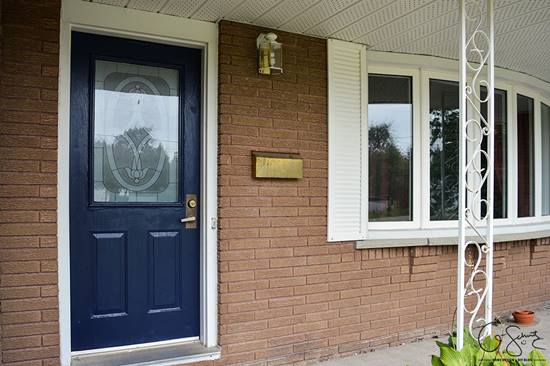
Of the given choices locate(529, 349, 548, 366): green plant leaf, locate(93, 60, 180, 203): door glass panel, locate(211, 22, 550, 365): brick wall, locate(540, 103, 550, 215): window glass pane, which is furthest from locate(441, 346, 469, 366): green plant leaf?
locate(540, 103, 550, 215): window glass pane

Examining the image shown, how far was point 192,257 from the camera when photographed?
3.50 metres

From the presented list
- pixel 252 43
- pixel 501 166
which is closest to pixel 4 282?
pixel 252 43

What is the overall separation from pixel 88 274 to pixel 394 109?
9.41 feet

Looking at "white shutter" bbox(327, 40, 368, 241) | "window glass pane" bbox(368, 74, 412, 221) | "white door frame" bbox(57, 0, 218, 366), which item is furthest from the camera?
"window glass pane" bbox(368, 74, 412, 221)

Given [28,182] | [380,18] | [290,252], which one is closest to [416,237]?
[290,252]

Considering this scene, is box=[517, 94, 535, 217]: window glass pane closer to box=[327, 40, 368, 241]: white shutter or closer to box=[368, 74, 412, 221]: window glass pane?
box=[368, 74, 412, 221]: window glass pane

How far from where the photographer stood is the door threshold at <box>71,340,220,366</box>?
3.12m

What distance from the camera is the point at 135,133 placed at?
3.38 metres

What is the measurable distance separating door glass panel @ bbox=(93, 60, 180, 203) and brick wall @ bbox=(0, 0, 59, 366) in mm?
366

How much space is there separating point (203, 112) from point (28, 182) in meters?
1.22

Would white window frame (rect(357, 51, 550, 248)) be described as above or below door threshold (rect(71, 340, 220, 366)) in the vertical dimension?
above

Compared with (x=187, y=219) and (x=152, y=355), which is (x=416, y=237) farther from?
(x=152, y=355)

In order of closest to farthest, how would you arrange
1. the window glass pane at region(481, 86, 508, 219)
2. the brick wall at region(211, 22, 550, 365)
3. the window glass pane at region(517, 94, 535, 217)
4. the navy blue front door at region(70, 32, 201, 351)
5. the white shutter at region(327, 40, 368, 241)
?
Result: the navy blue front door at region(70, 32, 201, 351) → the brick wall at region(211, 22, 550, 365) → the white shutter at region(327, 40, 368, 241) → the window glass pane at region(481, 86, 508, 219) → the window glass pane at region(517, 94, 535, 217)

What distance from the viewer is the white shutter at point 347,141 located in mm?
3855
